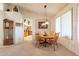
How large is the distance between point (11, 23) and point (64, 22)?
3.24m

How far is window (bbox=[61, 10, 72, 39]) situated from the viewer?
4.93m

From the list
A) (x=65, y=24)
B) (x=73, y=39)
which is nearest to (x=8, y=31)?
(x=65, y=24)

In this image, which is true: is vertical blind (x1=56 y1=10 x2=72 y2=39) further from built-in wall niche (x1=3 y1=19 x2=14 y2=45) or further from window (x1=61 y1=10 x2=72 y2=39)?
built-in wall niche (x1=3 y1=19 x2=14 y2=45)

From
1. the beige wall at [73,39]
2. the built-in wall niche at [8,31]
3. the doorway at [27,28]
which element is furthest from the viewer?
the built-in wall niche at [8,31]

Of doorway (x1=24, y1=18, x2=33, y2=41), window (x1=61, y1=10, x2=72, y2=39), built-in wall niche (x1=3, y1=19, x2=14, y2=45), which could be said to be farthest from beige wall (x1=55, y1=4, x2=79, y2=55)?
built-in wall niche (x1=3, y1=19, x2=14, y2=45)

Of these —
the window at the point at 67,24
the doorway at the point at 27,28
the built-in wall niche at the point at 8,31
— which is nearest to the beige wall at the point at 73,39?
the window at the point at 67,24

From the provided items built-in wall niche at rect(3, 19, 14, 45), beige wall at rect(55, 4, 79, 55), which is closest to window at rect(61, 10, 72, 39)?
beige wall at rect(55, 4, 79, 55)

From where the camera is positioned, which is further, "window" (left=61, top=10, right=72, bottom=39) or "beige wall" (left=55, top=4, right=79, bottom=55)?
"window" (left=61, top=10, right=72, bottom=39)

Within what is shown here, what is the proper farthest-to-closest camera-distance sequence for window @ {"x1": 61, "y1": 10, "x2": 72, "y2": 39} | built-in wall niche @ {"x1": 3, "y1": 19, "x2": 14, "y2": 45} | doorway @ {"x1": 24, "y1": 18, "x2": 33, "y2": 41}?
built-in wall niche @ {"x1": 3, "y1": 19, "x2": 14, "y2": 45} → window @ {"x1": 61, "y1": 10, "x2": 72, "y2": 39} → doorway @ {"x1": 24, "y1": 18, "x2": 33, "y2": 41}

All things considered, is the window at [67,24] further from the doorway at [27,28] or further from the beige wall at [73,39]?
the doorway at [27,28]

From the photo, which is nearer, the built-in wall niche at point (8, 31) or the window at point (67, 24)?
the window at point (67, 24)

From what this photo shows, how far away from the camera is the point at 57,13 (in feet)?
16.0

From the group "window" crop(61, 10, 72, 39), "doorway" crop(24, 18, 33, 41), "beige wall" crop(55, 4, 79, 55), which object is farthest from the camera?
"window" crop(61, 10, 72, 39)

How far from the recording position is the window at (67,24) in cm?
493
